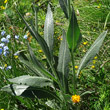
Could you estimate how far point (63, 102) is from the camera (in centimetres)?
137

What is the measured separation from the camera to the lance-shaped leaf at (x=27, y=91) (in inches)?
51.2

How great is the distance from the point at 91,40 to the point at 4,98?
3.22ft

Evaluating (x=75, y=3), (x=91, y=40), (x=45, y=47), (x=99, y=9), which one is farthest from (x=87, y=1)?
(x=45, y=47)

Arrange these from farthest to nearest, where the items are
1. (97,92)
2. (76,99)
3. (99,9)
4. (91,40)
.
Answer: (99,9) < (91,40) < (97,92) < (76,99)

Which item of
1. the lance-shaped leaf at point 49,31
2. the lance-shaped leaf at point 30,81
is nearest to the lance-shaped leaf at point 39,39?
the lance-shaped leaf at point 49,31

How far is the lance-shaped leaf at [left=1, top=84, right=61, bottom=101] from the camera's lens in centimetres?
130

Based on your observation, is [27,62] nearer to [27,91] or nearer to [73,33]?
[27,91]

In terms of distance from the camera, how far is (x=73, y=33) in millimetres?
1109

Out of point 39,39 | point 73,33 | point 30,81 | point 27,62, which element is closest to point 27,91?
point 30,81

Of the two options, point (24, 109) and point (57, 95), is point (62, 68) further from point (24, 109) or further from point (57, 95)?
point (24, 109)

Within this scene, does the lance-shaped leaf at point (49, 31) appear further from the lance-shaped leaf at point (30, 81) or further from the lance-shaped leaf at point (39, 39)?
the lance-shaped leaf at point (30, 81)

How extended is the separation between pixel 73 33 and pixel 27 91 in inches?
18.1

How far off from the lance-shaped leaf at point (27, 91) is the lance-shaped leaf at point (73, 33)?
357mm

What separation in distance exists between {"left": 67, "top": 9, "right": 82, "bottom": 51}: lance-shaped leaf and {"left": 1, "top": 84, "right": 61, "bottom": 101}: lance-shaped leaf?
357mm
